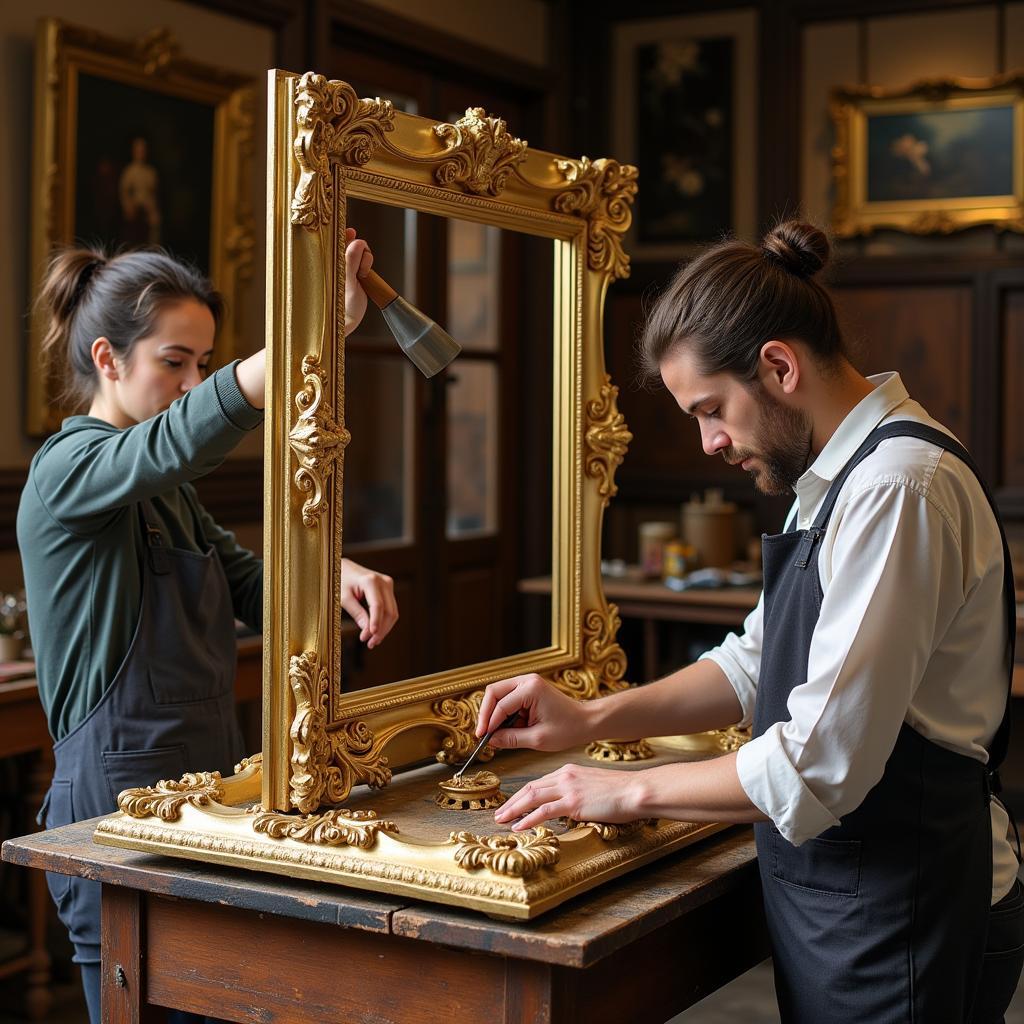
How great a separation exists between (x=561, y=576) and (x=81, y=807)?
0.87 meters

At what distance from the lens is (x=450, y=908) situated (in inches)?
63.5

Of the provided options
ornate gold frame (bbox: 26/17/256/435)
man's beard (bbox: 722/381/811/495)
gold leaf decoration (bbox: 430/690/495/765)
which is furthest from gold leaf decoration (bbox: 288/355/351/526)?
ornate gold frame (bbox: 26/17/256/435)

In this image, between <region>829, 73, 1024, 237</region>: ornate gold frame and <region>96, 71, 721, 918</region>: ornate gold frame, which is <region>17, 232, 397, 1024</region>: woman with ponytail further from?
<region>829, 73, 1024, 237</region>: ornate gold frame

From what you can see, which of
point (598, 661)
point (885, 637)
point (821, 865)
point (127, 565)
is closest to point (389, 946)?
point (821, 865)

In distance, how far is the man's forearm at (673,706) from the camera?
2139 millimetres

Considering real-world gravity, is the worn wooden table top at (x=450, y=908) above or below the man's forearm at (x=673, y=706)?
below

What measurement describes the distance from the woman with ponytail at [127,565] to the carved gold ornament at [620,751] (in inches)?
15.7

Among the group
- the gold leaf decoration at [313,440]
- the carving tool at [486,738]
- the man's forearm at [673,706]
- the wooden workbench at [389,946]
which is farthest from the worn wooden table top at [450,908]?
the gold leaf decoration at [313,440]

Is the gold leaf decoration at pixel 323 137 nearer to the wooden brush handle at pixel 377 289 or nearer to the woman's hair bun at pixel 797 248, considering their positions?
the wooden brush handle at pixel 377 289

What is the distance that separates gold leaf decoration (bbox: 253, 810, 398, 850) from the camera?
1.67 metres

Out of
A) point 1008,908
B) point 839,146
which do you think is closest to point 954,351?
point 839,146

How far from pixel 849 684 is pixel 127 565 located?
1.12m

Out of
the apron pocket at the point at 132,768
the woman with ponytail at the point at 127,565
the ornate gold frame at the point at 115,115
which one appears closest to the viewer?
the woman with ponytail at the point at 127,565

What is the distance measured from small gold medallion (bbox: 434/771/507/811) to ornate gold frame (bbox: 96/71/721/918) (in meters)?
0.03
